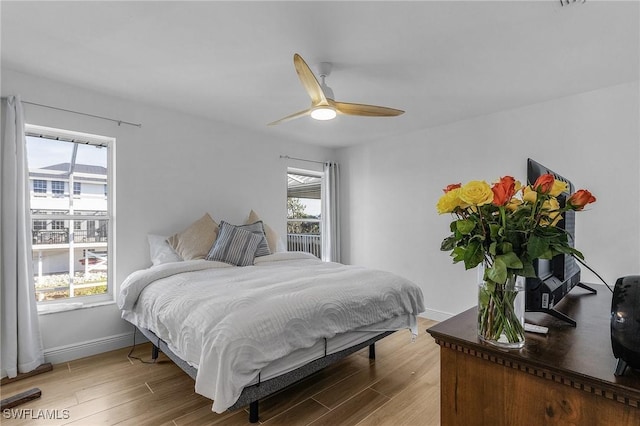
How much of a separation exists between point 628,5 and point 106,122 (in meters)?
4.06

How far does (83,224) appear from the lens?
119 inches

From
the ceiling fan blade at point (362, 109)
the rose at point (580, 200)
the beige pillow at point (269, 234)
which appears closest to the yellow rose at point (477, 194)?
the rose at point (580, 200)

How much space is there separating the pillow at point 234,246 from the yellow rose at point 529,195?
2.78 metres

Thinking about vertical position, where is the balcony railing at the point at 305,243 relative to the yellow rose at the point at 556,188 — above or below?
below

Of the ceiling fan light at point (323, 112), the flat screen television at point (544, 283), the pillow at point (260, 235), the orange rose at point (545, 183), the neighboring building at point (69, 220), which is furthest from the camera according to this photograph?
the pillow at point (260, 235)

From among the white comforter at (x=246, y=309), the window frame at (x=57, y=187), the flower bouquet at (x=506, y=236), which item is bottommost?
the white comforter at (x=246, y=309)

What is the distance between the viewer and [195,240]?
329 centimetres

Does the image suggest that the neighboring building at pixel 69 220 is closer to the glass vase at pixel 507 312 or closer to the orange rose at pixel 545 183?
the glass vase at pixel 507 312

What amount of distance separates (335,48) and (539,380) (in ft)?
6.95

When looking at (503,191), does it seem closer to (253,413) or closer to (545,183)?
(545,183)

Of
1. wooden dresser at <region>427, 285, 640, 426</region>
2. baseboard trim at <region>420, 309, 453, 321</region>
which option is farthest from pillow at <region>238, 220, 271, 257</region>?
wooden dresser at <region>427, 285, 640, 426</region>

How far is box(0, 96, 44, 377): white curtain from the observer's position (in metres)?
2.40

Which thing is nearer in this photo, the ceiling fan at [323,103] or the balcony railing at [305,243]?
the ceiling fan at [323,103]

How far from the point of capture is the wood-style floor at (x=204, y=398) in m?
1.94
